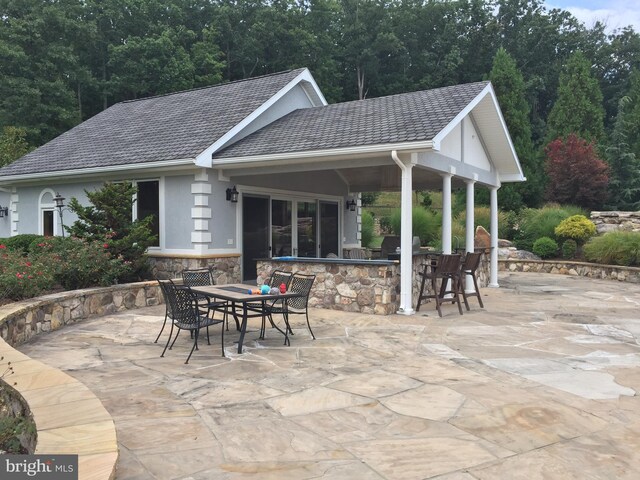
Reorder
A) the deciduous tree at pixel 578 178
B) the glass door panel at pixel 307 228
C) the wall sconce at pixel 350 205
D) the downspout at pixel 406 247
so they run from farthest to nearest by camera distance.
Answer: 1. the deciduous tree at pixel 578 178
2. the wall sconce at pixel 350 205
3. the glass door panel at pixel 307 228
4. the downspout at pixel 406 247

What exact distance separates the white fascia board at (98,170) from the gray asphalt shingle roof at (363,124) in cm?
89

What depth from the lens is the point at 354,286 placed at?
30.3ft

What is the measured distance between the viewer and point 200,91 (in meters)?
15.8

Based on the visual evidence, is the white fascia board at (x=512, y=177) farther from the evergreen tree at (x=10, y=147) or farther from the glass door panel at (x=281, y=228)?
the evergreen tree at (x=10, y=147)

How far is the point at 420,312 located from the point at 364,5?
39.7 m

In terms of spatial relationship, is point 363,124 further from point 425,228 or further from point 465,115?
point 425,228

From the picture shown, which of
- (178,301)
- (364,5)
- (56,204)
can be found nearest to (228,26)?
(364,5)

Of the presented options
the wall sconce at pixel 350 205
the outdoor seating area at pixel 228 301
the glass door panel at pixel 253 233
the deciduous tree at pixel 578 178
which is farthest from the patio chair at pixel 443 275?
the deciduous tree at pixel 578 178

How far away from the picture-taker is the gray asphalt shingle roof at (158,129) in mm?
11781

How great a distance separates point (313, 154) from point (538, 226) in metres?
12.5

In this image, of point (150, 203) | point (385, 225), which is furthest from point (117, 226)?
point (385, 225)

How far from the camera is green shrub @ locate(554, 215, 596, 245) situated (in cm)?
1744

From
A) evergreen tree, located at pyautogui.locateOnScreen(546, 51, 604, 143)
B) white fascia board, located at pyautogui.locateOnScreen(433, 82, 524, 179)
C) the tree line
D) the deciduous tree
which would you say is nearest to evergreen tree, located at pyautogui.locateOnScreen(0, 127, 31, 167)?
the tree line

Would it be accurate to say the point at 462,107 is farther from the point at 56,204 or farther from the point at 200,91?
the point at 56,204
